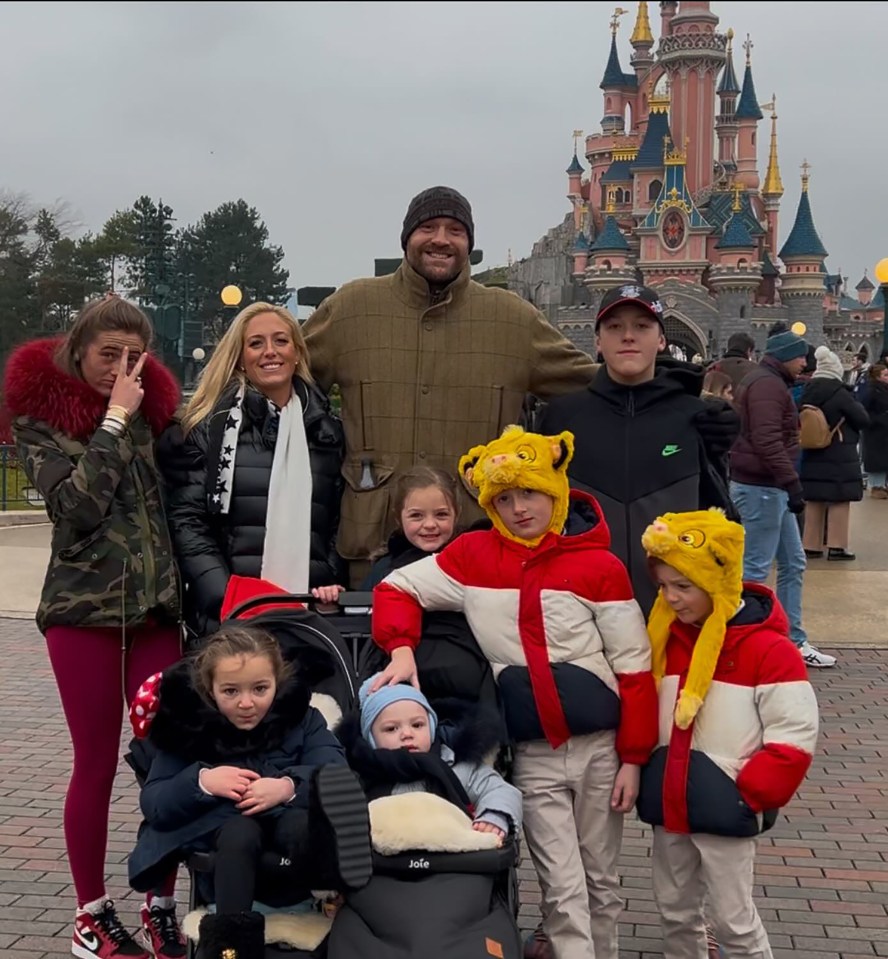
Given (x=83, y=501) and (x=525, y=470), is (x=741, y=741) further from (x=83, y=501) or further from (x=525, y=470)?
(x=83, y=501)

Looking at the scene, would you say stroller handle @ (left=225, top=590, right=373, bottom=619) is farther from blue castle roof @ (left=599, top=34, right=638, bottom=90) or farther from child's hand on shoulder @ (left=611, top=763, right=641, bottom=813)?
blue castle roof @ (left=599, top=34, right=638, bottom=90)

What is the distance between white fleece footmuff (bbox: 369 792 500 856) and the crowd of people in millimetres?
106

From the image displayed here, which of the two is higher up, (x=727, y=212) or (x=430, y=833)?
(x=727, y=212)

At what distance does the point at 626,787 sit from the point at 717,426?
3.96 ft

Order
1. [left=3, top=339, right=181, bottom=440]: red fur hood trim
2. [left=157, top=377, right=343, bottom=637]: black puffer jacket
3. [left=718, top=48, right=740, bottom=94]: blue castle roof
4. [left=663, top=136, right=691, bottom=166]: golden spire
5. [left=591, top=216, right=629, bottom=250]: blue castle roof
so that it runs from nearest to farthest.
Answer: [left=3, top=339, right=181, bottom=440]: red fur hood trim
[left=157, top=377, right=343, bottom=637]: black puffer jacket
[left=591, top=216, right=629, bottom=250]: blue castle roof
[left=663, top=136, right=691, bottom=166]: golden spire
[left=718, top=48, right=740, bottom=94]: blue castle roof

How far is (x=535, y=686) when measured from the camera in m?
3.07

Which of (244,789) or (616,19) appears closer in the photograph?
(244,789)

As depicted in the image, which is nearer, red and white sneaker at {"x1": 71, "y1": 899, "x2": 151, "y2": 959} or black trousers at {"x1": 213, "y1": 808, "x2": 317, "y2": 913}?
black trousers at {"x1": 213, "y1": 808, "x2": 317, "y2": 913}

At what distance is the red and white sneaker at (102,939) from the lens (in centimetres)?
358

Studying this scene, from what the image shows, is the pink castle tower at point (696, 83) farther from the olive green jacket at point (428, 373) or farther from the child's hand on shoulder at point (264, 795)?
the child's hand on shoulder at point (264, 795)

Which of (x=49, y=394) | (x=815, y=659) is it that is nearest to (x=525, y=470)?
(x=49, y=394)

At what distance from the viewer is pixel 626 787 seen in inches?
122

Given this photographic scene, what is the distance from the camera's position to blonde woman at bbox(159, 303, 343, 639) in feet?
12.0

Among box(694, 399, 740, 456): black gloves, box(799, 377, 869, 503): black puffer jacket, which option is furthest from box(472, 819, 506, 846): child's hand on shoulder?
box(799, 377, 869, 503): black puffer jacket
